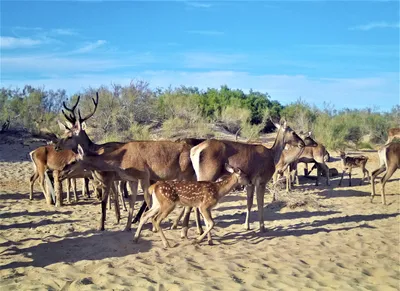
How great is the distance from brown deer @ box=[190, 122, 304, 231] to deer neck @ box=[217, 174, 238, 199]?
79 cm

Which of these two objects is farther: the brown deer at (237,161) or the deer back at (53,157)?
the deer back at (53,157)

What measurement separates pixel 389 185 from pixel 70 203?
12079mm

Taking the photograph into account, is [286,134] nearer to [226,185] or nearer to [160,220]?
[226,185]

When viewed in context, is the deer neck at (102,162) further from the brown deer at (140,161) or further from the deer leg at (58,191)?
the deer leg at (58,191)

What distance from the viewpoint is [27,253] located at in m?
9.52

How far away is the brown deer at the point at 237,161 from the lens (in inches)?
451

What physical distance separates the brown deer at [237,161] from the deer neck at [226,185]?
30.9 inches

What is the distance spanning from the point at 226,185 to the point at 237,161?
1296 mm

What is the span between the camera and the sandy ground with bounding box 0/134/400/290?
8023 millimetres

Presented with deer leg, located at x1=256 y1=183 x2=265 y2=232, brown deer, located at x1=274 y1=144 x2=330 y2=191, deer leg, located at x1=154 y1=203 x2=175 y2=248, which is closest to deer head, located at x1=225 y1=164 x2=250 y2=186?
deer leg, located at x1=256 y1=183 x2=265 y2=232

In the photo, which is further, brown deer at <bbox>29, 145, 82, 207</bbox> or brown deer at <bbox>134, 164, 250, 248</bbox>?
brown deer at <bbox>29, 145, 82, 207</bbox>

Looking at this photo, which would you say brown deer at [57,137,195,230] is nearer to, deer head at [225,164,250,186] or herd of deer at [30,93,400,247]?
herd of deer at [30,93,400,247]

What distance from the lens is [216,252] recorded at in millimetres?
9672

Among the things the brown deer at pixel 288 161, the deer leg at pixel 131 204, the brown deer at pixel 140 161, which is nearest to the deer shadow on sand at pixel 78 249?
the deer leg at pixel 131 204
